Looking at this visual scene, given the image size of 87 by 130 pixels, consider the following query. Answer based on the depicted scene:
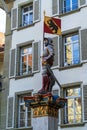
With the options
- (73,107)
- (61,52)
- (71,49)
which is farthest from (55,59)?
(73,107)

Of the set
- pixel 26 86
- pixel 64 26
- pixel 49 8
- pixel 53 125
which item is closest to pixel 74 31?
pixel 64 26

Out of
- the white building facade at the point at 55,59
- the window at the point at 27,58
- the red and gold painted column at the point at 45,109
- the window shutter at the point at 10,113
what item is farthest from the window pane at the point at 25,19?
the red and gold painted column at the point at 45,109

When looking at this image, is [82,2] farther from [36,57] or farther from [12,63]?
[12,63]

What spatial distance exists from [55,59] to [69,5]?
326 centimetres

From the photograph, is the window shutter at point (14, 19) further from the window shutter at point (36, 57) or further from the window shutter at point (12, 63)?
the window shutter at point (36, 57)

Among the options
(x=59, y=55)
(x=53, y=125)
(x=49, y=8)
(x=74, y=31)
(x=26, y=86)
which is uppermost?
(x=49, y=8)

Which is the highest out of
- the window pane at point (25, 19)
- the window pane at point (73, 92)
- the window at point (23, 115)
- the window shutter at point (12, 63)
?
the window pane at point (25, 19)

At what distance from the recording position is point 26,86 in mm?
21266

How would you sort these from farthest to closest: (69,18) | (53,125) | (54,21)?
(69,18) → (54,21) → (53,125)

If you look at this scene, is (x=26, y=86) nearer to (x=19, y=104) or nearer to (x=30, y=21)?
(x=19, y=104)

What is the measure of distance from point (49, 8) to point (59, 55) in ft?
10.3

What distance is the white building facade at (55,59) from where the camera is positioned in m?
19.2

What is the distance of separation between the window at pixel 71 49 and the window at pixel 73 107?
62.6 inches

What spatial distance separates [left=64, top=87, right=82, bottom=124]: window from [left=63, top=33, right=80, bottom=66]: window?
159 centimetres
